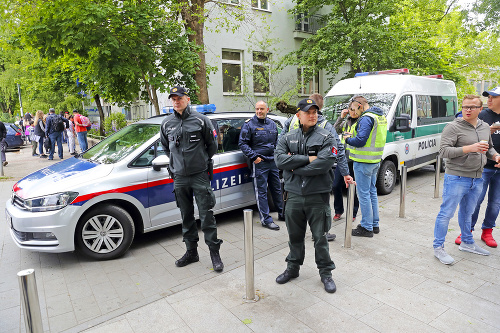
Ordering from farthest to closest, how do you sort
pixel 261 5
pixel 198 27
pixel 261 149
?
1. pixel 261 5
2. pixel 198 27
3. pixel 261 149

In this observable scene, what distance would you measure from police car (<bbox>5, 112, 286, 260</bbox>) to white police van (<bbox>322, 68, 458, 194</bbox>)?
372 centimetres

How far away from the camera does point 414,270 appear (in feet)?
13.5

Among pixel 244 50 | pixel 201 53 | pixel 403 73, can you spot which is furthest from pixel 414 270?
pixel 244 50

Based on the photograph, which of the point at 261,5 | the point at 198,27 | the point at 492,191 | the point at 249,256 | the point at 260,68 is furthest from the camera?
the point at 261,5

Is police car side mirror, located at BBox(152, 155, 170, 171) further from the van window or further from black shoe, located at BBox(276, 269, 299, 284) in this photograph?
the van window

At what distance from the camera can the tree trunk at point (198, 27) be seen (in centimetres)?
970

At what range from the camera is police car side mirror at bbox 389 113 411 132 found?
726cm

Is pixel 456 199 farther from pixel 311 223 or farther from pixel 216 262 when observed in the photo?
pixel 216 262

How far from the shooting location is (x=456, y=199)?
13.9ft

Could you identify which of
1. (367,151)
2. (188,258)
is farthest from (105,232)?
(367,151)

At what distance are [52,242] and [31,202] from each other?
20.6 inches

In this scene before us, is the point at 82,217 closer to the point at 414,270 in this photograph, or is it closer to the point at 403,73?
the point at 414,270

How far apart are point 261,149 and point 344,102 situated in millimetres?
3207

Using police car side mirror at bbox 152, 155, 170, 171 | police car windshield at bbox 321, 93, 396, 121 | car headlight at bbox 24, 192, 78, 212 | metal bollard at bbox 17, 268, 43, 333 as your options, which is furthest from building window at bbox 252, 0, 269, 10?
metal bollard at bbox 17, 268, 43, 333
